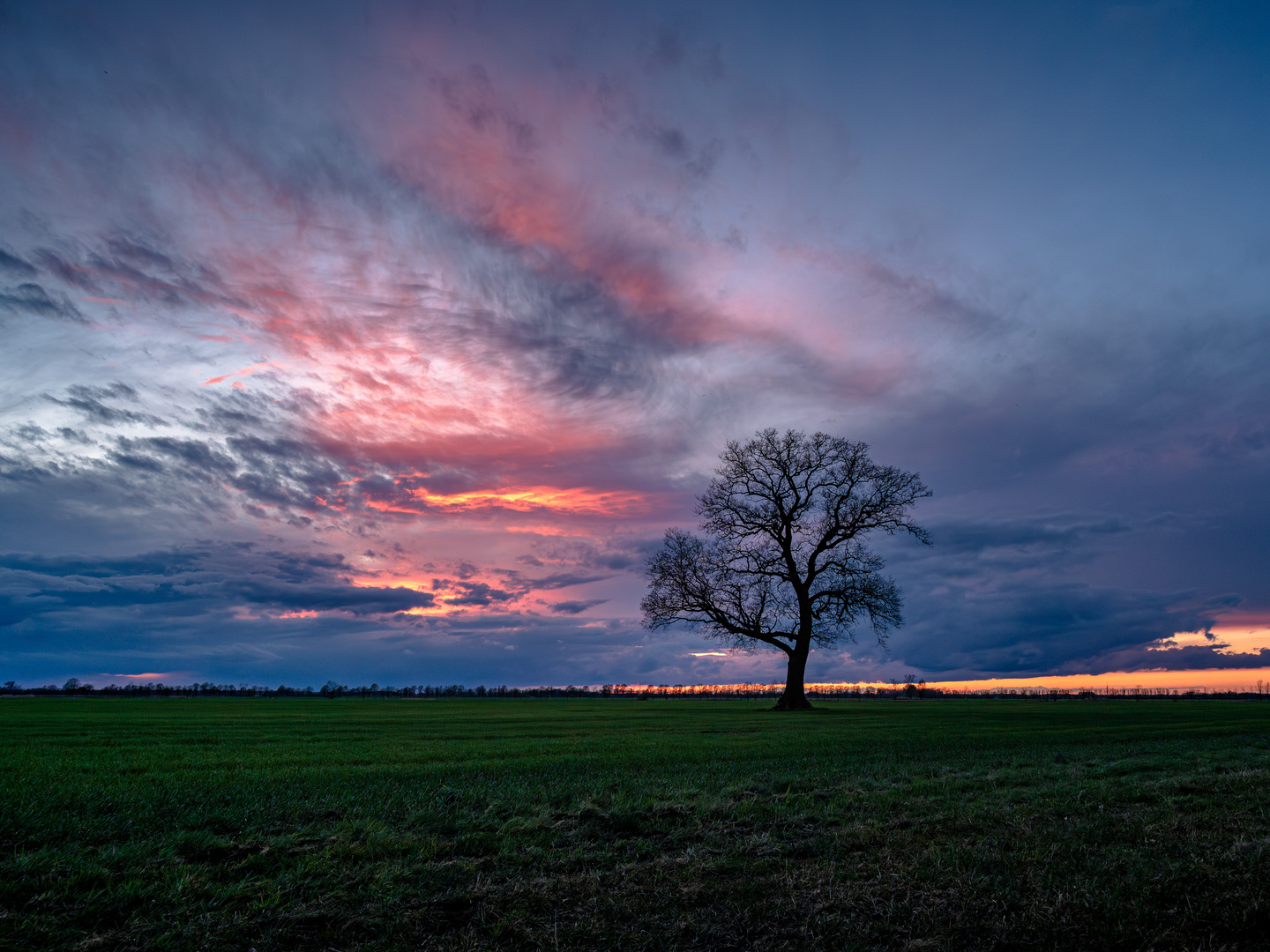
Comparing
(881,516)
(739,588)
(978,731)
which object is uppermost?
(881,516)

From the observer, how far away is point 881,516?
156ft

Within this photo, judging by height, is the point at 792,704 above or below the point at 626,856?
above

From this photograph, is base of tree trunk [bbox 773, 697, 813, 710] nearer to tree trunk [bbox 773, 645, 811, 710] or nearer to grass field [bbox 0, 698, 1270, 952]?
tree trunk [bbox 773, 645, 811, 710]

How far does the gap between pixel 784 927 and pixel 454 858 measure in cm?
369

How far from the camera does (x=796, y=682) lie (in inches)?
1841

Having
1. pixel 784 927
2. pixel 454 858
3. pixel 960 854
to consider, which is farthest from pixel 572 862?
pixel 960 854

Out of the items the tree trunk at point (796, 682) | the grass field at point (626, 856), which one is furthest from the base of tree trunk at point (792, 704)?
the grass field at point (626, 856)

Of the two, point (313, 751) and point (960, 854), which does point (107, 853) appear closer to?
point (960, 854)

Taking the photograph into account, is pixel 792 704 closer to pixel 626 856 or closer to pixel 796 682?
pixel 796 682

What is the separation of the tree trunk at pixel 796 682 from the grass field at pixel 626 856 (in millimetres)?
32168

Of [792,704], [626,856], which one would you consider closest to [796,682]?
[792,704]

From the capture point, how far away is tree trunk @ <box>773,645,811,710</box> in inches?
1825

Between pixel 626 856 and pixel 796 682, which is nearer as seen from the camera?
pixel 626 856

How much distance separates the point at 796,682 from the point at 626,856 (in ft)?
137
